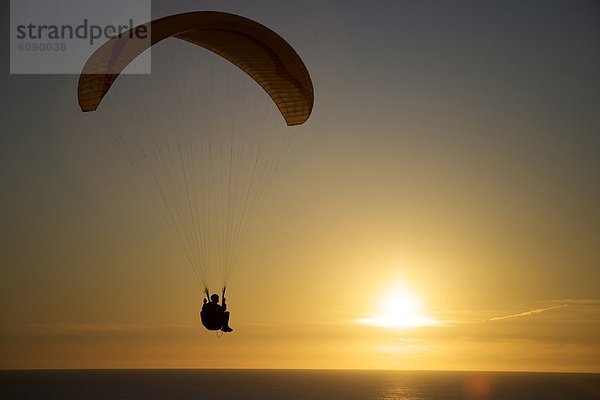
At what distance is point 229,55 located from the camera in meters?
27.1

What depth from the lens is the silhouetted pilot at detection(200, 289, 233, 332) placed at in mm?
24469

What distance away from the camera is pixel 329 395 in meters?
198

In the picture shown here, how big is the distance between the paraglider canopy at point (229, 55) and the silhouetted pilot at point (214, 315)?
21.4ft

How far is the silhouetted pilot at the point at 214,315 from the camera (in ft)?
80.3

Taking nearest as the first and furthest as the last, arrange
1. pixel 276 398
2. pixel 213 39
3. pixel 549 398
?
pixel 213 39 < pixel 276 398 < pixel 549 398

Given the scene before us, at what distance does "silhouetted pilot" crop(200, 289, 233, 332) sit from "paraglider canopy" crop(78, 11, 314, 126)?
6534 mm

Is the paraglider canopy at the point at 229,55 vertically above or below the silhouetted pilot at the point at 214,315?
above

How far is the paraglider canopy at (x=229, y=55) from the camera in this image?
23750 mm

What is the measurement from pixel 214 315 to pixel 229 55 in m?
8.38

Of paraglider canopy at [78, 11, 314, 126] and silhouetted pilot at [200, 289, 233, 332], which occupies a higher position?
paraglider canopy at [78, 11, 314, 126]

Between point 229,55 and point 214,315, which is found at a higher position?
point 229,55

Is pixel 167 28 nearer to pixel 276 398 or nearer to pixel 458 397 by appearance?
pixel 276 398

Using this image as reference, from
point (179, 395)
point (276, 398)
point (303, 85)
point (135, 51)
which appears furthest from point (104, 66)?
point (179, 395)

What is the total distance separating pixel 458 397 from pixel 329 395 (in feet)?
100
